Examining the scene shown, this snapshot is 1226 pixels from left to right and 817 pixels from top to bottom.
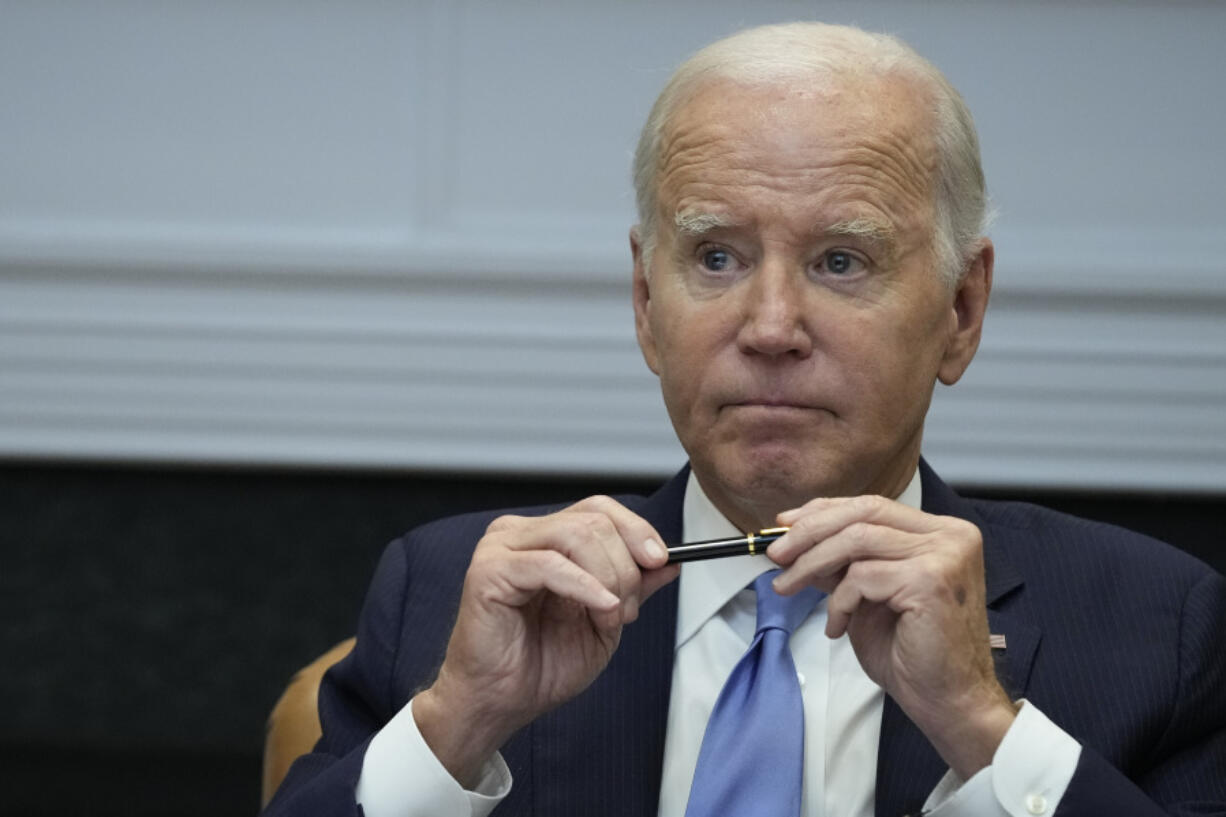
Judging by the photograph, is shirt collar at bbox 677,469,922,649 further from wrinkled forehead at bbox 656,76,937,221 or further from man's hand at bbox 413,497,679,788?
wrinkled forehead at bbox 656,76,937,221

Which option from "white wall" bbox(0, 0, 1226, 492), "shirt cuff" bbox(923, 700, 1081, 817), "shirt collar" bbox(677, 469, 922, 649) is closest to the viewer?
"shirt cuff" bbox(923, 700, 1081, 817)

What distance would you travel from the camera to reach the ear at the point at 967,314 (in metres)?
2.11

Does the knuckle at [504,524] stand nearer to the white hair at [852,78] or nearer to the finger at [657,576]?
the finger at [657,576]

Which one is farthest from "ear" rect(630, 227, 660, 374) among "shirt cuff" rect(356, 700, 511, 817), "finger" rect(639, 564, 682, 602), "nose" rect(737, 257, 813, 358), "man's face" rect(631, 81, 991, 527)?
"shirt cuff" rect(356, 700, 511, 817)

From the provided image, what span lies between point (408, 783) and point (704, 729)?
37cm

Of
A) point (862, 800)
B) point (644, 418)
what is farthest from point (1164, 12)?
point (862, 800)

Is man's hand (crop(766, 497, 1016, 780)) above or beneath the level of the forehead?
beneath

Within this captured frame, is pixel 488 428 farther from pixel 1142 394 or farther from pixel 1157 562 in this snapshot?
pixel 1157 562

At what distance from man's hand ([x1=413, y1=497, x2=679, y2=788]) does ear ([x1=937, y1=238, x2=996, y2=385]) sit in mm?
556

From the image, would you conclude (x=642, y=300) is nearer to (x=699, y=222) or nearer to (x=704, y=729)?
(x=699, y=222)

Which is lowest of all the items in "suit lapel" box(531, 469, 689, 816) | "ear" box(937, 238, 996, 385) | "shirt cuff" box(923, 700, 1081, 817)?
"suit lapel" box(531, 469, 689, 816)

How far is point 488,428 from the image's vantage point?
339 cm

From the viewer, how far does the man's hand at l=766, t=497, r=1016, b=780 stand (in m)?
1.69

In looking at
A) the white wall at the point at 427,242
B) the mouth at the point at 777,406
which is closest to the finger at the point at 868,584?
the mouth at the point at 777,406
